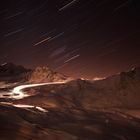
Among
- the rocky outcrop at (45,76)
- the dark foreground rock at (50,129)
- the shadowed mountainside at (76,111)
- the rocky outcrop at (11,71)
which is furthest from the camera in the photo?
the rocky outcrop at (11,71)

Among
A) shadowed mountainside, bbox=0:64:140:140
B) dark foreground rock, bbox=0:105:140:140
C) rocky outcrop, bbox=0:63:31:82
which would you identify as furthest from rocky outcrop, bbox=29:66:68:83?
dark foreground rock, bbox=0:105:140:140

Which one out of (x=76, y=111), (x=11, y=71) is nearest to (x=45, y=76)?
(x=11, y=71)

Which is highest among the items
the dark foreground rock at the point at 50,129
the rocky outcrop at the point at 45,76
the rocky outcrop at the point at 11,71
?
the rocky outcrop at the point at 11,71

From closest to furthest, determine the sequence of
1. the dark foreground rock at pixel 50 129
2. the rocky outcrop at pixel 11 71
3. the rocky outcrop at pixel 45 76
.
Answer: the dark foreground rock at pixel 50 129 → the rocky outcrop at pixel 45 76 → the rocky outcrop at pixel 11 71

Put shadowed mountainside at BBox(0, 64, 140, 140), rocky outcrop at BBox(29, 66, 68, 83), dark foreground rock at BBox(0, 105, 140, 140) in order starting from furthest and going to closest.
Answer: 1. rocky outcrop at BBox(29, 66, 68, 83)
2. shadowed mountainside at BBox(0, 64, 140, 140)
3. dark foreground rock at BBox(0, 105, 140, 140)

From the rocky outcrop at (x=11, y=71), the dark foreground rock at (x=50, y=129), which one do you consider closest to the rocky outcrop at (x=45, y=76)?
the rocky outcrop at (x=11, y=71)

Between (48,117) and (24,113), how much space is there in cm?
295

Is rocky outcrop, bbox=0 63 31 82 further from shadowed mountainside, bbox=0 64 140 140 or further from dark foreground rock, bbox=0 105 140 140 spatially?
dark foreground rock, bbox=0 105 140 140

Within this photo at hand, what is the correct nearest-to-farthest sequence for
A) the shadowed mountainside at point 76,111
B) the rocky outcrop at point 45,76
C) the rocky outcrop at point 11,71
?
1. the shadowed mountainside at point 76,111
2. the rocky outcrop at point 45,76
3. the rocky outcrop at point 11,71

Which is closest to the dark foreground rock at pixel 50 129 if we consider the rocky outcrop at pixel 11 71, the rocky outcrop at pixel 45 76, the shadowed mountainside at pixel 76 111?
the shadowed mountainside at pixel 76 111

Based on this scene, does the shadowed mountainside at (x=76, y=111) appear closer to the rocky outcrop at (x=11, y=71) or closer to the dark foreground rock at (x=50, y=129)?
the dark foreground rock at (x=50, y=129)

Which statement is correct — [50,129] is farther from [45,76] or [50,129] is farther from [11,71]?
[11,71]

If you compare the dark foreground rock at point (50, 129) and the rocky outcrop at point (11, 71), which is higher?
the rocky outcrop at point (11, 71)

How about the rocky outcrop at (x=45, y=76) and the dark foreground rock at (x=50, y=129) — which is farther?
the rocky outcrop at (x=45, y=76)
